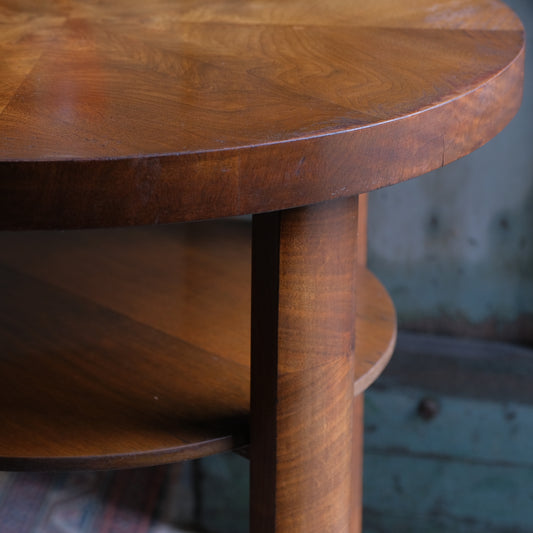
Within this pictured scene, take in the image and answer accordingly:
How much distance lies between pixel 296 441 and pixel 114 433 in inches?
5.9

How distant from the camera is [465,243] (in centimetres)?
149

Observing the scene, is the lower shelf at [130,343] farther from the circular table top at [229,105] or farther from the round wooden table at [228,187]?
the circular table top at [229,105]

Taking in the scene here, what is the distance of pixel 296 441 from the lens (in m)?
0.62

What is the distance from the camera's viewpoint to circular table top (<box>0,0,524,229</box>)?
0.46 meters

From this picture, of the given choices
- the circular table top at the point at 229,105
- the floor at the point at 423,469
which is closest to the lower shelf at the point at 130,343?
the circular table top at the point at 229,105

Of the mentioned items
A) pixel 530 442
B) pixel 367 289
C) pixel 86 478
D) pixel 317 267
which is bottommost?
pixel 86 478

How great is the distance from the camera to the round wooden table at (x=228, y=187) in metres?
0.47

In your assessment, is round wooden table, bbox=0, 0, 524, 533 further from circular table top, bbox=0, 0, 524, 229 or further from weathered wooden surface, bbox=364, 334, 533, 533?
weathered wooden surface, bbox=364, 334, 533, 533

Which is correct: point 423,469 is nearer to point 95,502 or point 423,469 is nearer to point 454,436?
point 454,436

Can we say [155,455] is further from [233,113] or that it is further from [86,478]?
[86,478]

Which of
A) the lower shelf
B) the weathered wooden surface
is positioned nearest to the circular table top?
the lower shelf

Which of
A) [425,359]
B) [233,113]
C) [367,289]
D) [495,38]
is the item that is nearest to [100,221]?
[233,113]

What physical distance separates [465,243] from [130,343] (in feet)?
2.78

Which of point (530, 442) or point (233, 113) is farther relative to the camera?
point (530, 442)
